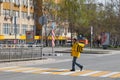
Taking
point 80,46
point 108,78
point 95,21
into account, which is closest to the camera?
point 108,78

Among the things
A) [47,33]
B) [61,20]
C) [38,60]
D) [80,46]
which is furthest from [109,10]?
[80,46]

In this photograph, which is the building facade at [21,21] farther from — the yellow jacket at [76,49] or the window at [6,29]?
the yellow jacket at [76,49]

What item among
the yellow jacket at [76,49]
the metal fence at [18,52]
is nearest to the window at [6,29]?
the metal fence at [18,52]

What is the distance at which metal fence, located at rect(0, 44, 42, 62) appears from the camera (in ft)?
89.8

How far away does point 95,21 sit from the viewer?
334 feet

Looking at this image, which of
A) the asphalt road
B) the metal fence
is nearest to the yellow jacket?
the asphalt road

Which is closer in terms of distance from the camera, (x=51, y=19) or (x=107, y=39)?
(x=107, y=39)

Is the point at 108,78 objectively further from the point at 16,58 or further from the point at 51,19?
the point at 51,19

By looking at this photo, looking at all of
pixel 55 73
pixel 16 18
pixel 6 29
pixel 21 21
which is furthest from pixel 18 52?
pixel 21 21

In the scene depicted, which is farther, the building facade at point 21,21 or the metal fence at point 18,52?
the building facade at point 21,21

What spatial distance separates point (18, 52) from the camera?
28.6m

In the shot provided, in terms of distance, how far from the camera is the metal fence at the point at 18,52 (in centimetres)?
2736

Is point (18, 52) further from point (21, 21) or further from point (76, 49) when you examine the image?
point (21, 21)

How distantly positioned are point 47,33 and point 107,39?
115 feet
